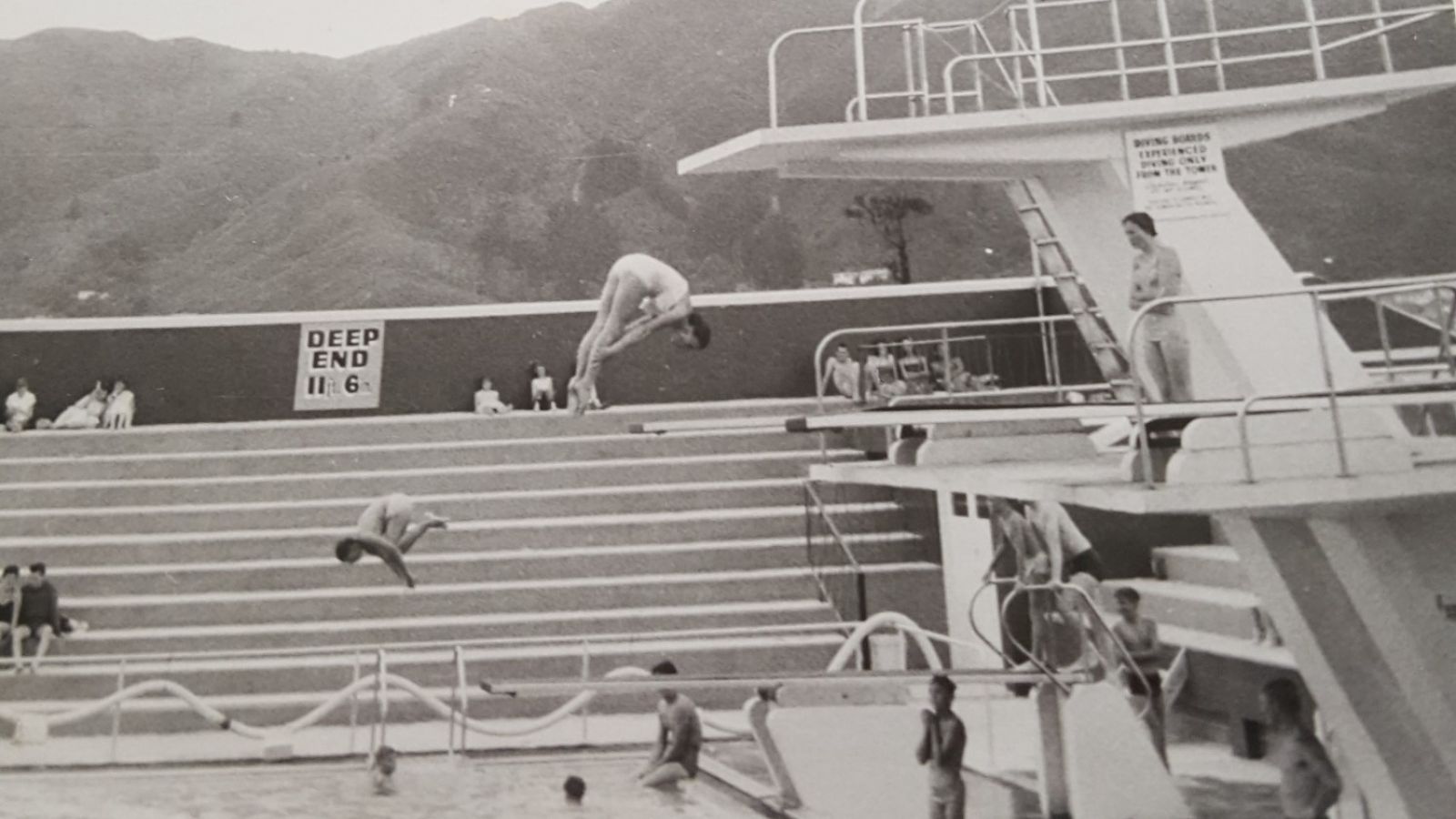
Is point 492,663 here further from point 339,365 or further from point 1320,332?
point 1320,332

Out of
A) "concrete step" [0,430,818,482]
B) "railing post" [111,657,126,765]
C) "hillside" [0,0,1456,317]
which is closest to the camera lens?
"railing post" [111,657,126,765]

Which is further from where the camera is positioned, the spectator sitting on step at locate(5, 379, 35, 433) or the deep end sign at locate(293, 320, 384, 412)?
the deep end sign at locate(293, 320, 384, 412)

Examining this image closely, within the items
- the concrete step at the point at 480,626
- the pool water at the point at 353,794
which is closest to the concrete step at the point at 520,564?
the concrete step at the point at 480,626

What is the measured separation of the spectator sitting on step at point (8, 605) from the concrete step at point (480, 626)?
65 cm

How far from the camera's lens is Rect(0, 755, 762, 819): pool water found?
4.37m

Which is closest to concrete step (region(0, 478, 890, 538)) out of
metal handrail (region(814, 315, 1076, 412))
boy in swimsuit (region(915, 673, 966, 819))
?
metal handrail (region(814, 315, 1076, 412))

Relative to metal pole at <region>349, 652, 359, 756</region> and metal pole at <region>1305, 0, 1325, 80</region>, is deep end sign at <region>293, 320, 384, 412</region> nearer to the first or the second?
metal pole at <region>349, 652, 359, 756</region>

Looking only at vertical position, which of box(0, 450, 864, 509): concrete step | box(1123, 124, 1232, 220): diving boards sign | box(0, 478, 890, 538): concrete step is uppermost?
box(1123, 124, 1232, 220): diving boards sign

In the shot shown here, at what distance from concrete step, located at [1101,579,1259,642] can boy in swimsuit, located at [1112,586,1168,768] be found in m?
0.98

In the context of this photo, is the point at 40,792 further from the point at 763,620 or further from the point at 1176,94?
the point at 1176,94

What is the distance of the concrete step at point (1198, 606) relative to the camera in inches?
218

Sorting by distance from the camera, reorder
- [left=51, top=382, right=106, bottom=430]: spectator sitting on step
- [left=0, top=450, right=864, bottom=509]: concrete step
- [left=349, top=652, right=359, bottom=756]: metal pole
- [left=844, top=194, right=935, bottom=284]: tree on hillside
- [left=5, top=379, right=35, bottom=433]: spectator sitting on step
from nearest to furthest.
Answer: [left=349, top=652, right=359, bottom=756]: metal pole → [left=0, top=450, right=864, bottom=509]: concrete step → [left=5, top=379, right=35, bottom=433]: spectator sitting on step → [left=51, top=382, right=106, bottom=430]: spectator sitting on step → [left=844, top=194, right=935, bottom=284]: tree on hillside

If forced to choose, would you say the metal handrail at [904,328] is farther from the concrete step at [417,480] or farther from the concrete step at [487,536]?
the concrete step at [487,536]

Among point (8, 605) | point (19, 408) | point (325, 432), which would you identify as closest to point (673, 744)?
point (8, 605)
